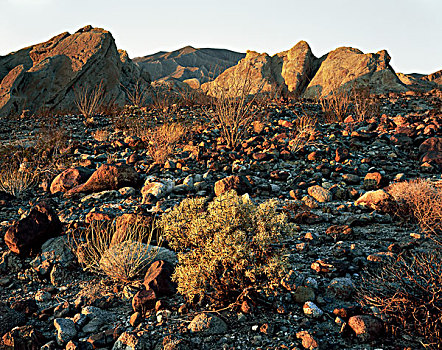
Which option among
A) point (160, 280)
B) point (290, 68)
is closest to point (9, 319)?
point (160, 280)

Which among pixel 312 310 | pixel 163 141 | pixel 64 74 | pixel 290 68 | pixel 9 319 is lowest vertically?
pixel 9 319

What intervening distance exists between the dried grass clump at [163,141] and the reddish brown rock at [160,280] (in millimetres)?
3847

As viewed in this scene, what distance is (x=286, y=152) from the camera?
688cm

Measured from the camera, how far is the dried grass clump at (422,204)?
3.72m

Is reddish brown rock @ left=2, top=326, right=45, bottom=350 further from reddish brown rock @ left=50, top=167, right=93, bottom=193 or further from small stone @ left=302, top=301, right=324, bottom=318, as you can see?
reddish brown rock @ left=50, top=167, right=93, bottom=193

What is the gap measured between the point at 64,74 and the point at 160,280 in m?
18.2

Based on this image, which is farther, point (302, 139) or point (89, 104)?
point (89, 104)

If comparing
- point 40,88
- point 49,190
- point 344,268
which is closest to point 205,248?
point 344,268

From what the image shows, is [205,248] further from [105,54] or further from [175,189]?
[105,54]

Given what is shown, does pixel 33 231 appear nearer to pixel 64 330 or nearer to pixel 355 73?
pixel 64 330

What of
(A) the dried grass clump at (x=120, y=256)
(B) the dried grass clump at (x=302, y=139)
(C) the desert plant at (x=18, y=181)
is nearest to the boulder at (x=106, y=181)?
(C) the desert plant at (x=18, y=181)

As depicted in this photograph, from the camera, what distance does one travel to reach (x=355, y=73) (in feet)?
64.0

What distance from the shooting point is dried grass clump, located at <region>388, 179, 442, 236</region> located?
372 cm

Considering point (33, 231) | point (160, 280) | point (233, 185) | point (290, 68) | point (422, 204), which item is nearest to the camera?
point (160, 280)
